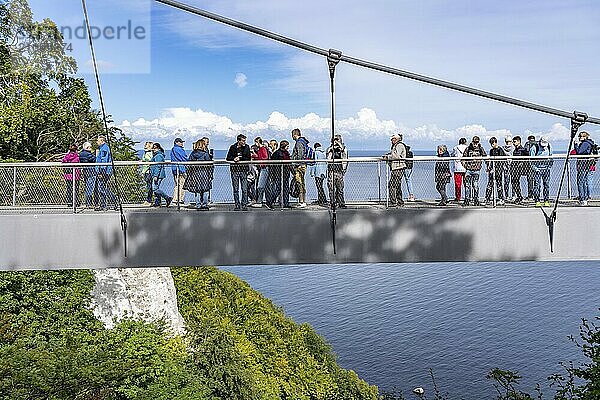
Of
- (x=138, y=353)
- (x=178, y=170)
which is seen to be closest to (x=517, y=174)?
(x=178, y=170)

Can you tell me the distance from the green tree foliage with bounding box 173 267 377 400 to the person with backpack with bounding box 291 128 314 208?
909 cm

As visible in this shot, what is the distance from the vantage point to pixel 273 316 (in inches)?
1011

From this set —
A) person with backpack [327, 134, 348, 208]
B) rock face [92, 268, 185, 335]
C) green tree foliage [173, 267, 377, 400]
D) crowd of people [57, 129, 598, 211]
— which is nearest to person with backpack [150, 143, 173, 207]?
crowd of people [57, 129, 598, 211]

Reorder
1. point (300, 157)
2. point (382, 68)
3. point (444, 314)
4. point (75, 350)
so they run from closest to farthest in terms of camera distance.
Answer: point (382, 68) → point (300, 157) → point (75, 350) → point (444, 314)

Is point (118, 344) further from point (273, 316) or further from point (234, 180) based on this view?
point (234, 180)

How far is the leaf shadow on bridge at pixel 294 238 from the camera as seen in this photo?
469 inches

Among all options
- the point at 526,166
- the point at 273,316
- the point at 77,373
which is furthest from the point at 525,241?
the point at 273,316

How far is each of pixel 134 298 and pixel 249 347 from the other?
14.2 feet

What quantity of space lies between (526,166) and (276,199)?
170 inches

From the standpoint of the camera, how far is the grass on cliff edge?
16.8 meters

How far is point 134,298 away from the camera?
810 inches

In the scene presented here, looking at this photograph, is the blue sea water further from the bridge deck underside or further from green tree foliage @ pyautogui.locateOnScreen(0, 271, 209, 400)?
the bridge deck underside

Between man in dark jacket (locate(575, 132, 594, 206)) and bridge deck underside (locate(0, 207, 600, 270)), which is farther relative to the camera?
bridge deck underside (locate(0, 207, 600, 270))

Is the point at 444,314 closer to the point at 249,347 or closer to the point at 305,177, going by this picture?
the point at 249,347
